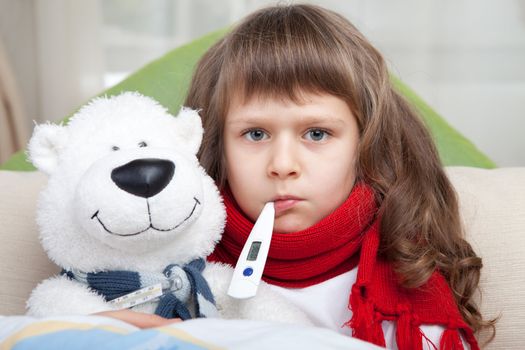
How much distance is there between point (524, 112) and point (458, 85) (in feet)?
0.63

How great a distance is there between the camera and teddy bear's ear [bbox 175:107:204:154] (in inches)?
35.3

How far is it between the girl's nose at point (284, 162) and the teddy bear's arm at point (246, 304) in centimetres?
14

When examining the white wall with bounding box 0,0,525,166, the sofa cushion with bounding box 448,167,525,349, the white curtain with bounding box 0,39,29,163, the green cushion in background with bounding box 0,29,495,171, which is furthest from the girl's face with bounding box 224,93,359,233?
the white curtain with bounding box 0,39,29,163

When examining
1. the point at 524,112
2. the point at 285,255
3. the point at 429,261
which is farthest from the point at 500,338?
the point at 524,112

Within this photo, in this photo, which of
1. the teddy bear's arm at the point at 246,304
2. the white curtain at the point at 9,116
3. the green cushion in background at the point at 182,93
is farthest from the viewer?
the white curtain at the point at 9,116

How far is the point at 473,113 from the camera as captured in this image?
2.05 meters

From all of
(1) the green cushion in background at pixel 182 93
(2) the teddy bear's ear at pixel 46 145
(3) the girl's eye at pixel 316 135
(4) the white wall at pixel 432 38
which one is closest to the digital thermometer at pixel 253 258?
(3) the girl's eye at pixel 316 135

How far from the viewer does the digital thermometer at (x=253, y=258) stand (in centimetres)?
86

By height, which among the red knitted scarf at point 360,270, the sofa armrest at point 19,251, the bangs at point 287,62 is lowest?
the sofa armrest at point 19,251

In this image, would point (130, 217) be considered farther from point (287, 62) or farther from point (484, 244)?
point (484, 244)

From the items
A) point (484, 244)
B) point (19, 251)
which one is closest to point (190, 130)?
point (19, 251)

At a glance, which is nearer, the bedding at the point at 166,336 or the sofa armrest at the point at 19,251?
the bedding at the point at 166,336

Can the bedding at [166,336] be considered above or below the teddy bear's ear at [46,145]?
below

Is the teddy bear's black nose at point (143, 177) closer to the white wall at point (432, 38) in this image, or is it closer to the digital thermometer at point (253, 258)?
the digital thermometer at point (253, 258)
